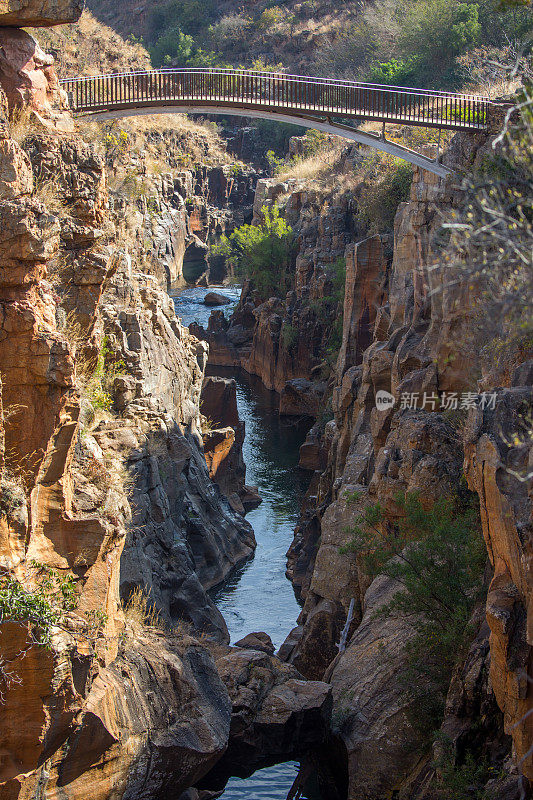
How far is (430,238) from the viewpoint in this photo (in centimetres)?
3312

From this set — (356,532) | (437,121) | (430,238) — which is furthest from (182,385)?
(356,532)

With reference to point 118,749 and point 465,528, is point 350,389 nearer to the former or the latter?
point 465,528

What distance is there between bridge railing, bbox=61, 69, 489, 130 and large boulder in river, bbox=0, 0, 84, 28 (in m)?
13.0

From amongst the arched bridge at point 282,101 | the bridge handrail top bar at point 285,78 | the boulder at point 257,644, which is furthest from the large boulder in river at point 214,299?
the boulder at point 257,644

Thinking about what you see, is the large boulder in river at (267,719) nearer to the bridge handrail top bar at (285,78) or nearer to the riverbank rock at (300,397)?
the bridge handrail top bar at (285,78)

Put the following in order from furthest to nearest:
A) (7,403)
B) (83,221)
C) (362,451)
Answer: (362,451) < (83,221) < (7,403)

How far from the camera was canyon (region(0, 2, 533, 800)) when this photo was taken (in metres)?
15.4

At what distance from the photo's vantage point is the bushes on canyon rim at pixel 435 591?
18844mm

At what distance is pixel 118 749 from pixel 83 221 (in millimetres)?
10032

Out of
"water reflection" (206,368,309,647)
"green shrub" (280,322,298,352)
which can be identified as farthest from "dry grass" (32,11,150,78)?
"water reflection" (206,368,309,647)

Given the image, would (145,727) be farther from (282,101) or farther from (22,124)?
(282,101)

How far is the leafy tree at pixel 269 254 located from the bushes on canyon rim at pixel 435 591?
1847 inches

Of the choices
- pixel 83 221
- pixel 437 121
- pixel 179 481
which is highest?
pixel 437 121

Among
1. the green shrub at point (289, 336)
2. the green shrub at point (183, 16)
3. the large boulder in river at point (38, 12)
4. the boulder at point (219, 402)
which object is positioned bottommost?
the boulder at point (219, 402)
